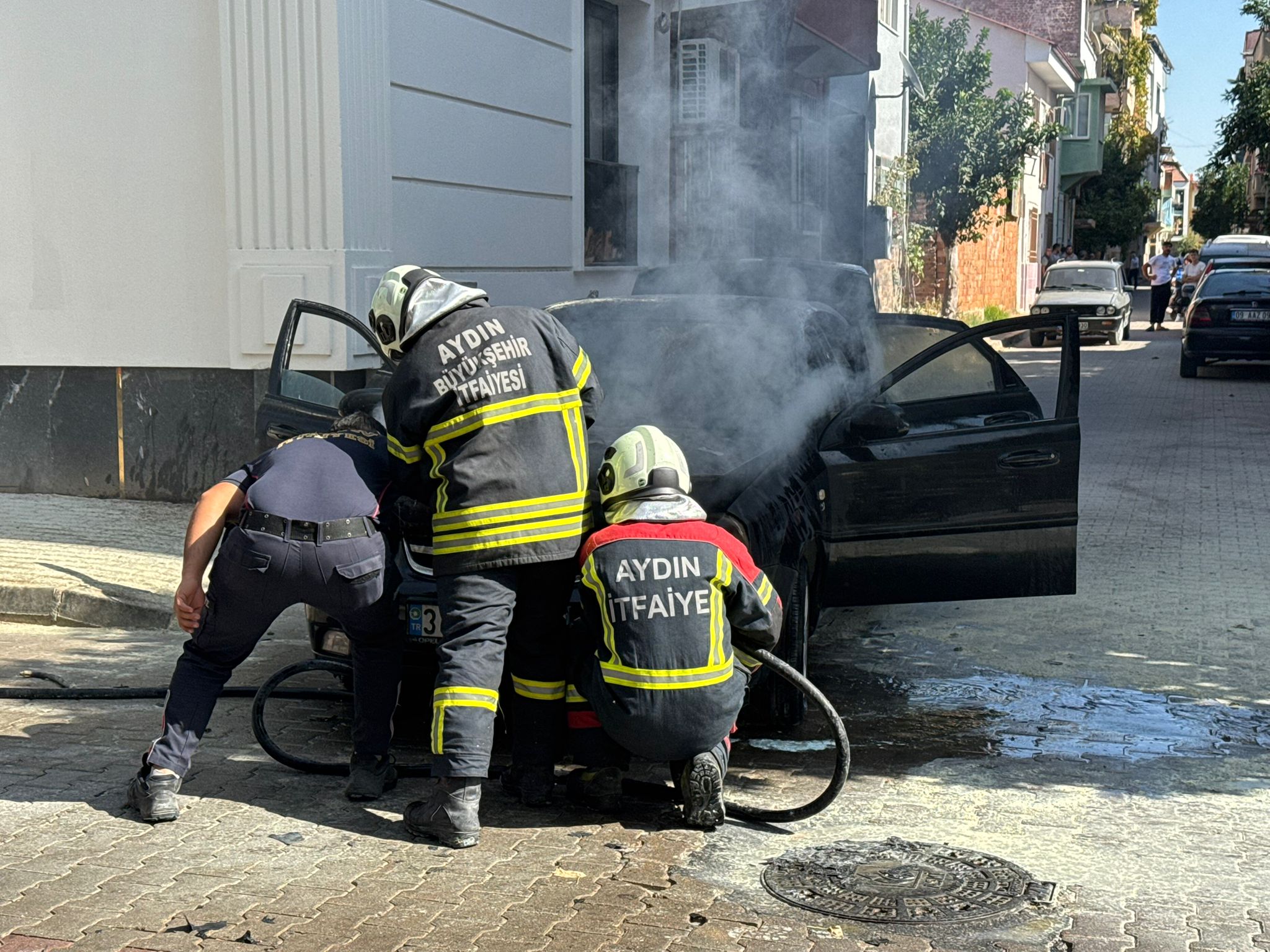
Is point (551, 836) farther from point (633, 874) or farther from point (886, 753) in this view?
point (886, 753)

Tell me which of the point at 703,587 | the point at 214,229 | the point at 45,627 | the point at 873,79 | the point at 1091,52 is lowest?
the point at 45,627

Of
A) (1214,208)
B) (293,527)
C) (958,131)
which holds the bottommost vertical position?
(293,527)

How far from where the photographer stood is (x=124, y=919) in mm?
3588

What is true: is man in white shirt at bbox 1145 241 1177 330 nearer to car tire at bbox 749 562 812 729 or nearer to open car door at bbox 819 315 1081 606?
open car door at bbox 819 315 1081 606

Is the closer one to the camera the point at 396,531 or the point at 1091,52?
the point at 396,531

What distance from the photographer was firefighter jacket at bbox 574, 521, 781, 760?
4.18m

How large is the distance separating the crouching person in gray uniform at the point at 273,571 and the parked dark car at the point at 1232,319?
17.6 m

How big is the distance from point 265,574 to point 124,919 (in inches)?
41.0

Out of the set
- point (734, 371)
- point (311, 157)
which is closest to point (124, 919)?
point (734, 371)

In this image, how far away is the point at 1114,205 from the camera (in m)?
55.8

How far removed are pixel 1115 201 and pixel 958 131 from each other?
30.0 meters

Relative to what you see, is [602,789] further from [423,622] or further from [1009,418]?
[1009,418]

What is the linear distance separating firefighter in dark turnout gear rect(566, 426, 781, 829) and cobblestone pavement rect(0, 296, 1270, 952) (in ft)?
0.90

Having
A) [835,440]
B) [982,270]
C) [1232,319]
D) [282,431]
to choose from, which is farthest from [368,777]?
[982,270]
